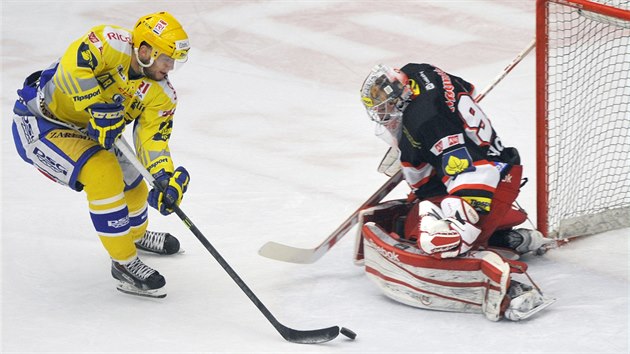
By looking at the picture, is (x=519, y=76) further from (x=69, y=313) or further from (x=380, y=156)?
(x=69, y=313)

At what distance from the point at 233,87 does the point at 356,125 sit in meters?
0.99

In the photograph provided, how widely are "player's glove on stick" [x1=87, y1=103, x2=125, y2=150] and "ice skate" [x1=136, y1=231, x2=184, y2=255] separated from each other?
714mm

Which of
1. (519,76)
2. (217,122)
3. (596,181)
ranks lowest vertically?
(217,122)

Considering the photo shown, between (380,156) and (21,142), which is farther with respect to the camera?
(380,156)

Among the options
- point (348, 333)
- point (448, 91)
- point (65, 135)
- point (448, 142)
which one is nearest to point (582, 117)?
point (448, 91)

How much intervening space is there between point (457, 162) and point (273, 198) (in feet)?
5.13

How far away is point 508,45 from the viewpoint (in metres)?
6.70

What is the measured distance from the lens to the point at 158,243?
429 centimetres

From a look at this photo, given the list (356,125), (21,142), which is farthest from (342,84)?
(21,142)

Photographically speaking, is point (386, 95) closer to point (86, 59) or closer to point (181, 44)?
point (181, 44)

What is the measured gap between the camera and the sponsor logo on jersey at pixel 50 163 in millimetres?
3749

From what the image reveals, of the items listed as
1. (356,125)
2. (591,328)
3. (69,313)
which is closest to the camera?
(591,328)

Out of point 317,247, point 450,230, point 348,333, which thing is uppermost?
point 450,230

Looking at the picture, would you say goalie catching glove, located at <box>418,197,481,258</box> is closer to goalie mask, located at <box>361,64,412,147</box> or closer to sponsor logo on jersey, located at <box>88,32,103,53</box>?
goalie mask, located at <box>361,64,412,147</box>
